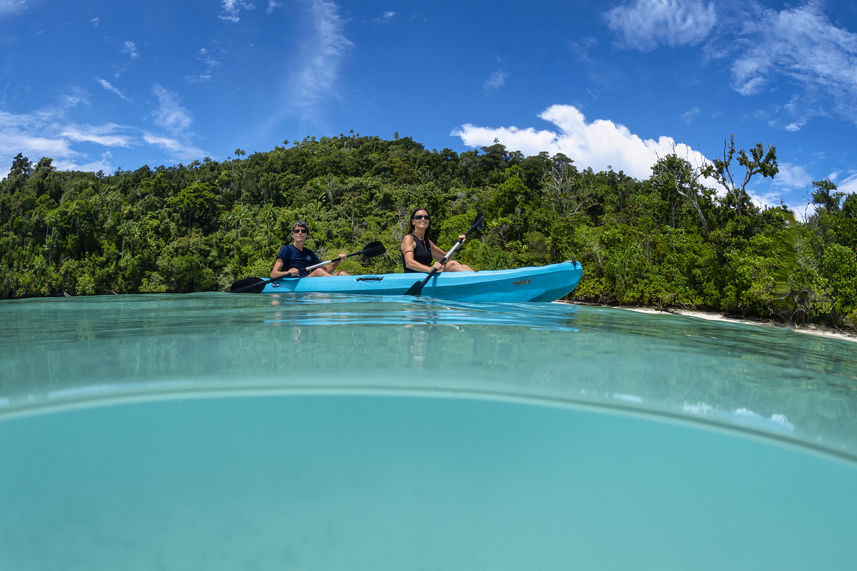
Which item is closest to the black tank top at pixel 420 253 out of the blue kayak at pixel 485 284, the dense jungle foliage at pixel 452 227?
the blue kayak at pixel 485 284

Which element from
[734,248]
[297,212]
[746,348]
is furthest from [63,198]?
[746,348]

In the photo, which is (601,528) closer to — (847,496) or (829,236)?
(847,496)

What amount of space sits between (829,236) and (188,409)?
12.9 meters

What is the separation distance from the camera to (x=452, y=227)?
2161cm

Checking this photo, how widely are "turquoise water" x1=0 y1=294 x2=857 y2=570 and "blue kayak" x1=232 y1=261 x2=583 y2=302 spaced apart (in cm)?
433

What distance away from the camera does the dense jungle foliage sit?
10.8 metres

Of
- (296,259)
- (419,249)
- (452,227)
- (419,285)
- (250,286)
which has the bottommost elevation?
(250,286)

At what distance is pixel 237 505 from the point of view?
1107 millimetres

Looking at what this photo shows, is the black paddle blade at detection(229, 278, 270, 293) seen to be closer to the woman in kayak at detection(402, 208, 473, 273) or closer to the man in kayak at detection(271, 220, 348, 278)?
the man in kayak at detection(271, 220, 348, 278)

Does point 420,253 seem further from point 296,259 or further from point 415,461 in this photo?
point 415,461

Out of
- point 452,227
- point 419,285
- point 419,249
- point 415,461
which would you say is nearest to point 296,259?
point 419,249

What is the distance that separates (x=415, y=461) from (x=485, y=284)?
17.8 feet

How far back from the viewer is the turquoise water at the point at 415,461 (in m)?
1.02

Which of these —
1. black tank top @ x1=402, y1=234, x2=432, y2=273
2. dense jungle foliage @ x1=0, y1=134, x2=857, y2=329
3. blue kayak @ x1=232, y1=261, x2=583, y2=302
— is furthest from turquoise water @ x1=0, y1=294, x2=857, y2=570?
dense jungle foliage @ x1=0, y1=134, x2=857, y2=329
